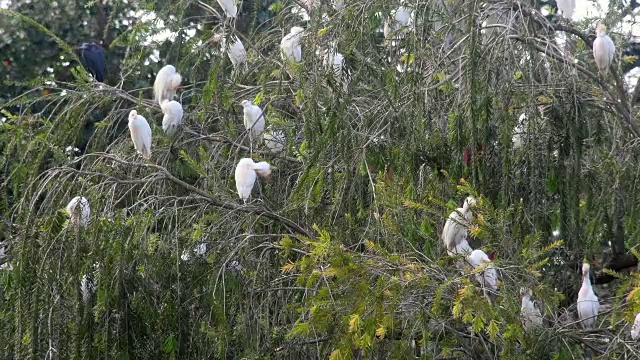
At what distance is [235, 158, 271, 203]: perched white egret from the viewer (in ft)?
11.2

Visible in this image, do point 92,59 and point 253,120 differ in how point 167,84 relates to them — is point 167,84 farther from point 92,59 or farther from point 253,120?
point 92,59

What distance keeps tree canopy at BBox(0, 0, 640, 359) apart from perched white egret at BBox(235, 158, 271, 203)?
0.06 meters

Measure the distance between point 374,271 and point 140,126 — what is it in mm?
1287

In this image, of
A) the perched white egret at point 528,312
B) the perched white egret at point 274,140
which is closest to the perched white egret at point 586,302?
the perched white egret at point 528,312

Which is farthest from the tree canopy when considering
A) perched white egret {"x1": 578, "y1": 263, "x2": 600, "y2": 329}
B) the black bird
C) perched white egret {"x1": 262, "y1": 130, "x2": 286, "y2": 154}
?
the black bird

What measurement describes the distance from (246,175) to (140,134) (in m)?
0.39

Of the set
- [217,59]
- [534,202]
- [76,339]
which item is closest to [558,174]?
[534,202]

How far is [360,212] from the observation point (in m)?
3.09

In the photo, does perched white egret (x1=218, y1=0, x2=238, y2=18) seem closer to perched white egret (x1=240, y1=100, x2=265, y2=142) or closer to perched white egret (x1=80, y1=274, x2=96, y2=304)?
perched white egret (x1=240, y1=100, x2=265, y2=142)

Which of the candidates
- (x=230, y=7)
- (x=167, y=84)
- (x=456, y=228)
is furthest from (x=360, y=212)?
(x=167, y=84)

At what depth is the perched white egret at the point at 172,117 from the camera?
3590 millimetres

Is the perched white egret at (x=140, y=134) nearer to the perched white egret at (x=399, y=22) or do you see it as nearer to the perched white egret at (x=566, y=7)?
the perched white egret at (x=399, y=22)

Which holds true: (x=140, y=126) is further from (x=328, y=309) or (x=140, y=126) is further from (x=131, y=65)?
(x=328, y=309)

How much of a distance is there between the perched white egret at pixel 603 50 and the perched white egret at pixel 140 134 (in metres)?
1.43
